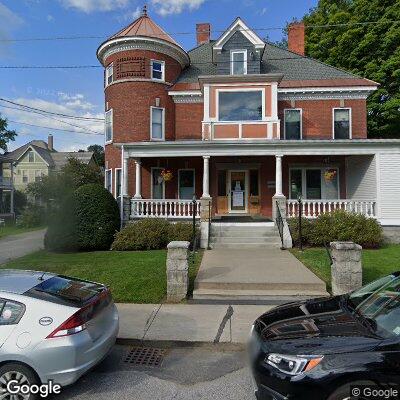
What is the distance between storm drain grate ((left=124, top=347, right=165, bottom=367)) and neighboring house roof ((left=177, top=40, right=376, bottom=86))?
17.5m

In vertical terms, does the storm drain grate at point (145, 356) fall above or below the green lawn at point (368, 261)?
below

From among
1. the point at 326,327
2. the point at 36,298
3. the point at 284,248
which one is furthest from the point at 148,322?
the point at 284,248

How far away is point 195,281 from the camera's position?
829 cm

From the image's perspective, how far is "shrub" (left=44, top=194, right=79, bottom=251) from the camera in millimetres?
13648

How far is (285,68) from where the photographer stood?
21328mm

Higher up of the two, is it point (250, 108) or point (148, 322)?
point (250, 108)

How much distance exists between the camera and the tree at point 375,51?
2591cm

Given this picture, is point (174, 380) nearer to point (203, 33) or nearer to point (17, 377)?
point (17, 377)

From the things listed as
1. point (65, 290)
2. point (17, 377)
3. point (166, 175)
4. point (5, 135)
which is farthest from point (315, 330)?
point (5, 135)

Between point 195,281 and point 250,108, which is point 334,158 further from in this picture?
point 195,281

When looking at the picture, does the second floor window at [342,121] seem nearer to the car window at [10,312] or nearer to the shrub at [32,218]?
the car window at [10,312]

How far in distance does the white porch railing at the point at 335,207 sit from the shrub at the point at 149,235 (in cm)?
439

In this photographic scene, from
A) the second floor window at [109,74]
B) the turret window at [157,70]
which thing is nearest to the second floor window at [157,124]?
the turret window at [157,70]

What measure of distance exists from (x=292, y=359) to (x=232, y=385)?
1381 millimetres
